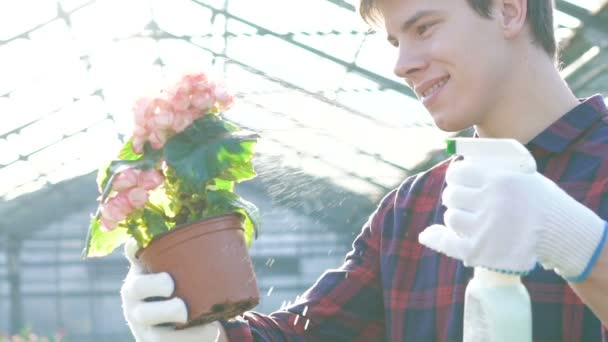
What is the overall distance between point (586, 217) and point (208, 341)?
0.61m

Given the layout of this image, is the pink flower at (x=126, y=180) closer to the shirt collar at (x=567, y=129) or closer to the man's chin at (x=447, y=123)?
the man's chin at (x=447, y=123)

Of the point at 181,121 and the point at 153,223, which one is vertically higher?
the point at 181,121

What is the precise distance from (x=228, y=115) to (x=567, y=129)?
358 inches

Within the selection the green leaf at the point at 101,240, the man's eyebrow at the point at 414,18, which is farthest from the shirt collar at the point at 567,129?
the green leaf at the point at 101,240

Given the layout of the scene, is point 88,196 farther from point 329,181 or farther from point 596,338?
point 596,338

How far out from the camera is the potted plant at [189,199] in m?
1.67

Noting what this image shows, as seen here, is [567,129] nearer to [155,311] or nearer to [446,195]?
[446,195]

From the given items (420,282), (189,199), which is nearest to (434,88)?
(420,282)

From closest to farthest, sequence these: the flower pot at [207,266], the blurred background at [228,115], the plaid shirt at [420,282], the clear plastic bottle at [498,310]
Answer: the clear plastic bottle at [498,310], the plaid shirt at [420,282], the flower pot at [207,266], the blurred background at [228,115]

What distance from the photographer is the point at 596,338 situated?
152 centimetres

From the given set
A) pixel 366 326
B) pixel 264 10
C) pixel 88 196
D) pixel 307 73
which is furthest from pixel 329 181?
pixel 366 326

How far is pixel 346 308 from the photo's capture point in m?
1.83

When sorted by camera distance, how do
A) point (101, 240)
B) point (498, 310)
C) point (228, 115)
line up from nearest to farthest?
1. point (498, 310)
2. point (101, 240)
3. point (228, 115)

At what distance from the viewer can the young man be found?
155 cm
